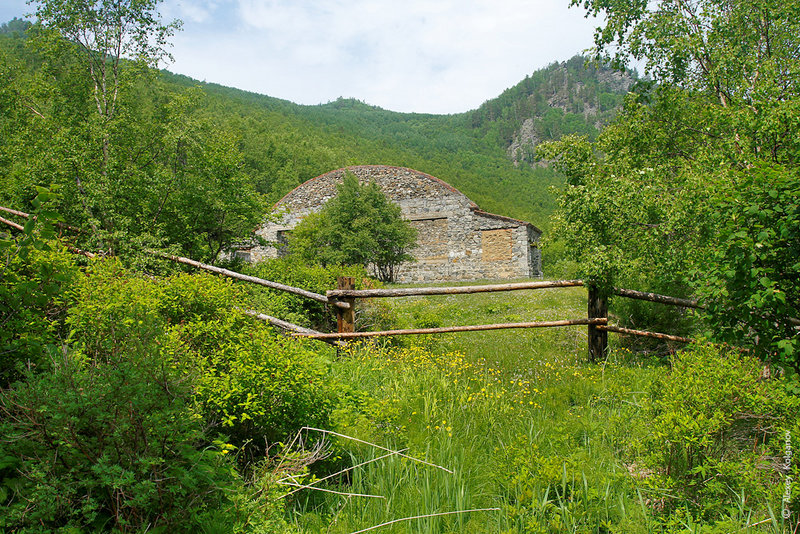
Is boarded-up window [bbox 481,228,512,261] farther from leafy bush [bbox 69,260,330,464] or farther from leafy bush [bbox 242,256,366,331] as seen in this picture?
leafy bush [bbox 69,260,330,464]

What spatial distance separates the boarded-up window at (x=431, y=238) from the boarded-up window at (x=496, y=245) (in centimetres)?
212

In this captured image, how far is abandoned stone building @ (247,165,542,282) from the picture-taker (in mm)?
23859

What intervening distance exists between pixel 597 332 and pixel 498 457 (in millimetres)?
3250

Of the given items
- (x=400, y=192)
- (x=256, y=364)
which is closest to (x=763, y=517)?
(x=256, y=364)

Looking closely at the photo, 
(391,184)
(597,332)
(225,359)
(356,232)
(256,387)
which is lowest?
(597,332)

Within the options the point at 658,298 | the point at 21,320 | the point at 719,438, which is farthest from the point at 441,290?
the point at 21,320

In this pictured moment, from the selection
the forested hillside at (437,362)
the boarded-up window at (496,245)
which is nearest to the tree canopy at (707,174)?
the forested hillside at (437,362)

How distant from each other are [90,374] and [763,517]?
3.36 m

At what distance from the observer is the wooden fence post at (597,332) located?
5617mm

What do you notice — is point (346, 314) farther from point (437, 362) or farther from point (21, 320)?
point (21, 320)

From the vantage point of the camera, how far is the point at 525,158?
6819 cm

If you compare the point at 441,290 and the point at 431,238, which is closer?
the point at 441,290

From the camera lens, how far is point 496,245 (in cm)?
2408

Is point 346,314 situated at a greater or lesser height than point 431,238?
lesser
